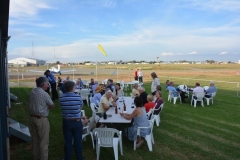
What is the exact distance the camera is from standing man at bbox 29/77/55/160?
3736 millimetres

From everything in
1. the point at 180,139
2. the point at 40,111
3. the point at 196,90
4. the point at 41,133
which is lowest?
the point at 180,139

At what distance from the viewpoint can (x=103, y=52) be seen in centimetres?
1516

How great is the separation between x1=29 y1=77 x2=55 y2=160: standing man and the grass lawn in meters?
0.82

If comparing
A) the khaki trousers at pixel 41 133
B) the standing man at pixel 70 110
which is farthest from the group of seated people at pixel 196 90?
the khaki trousers at pixel 41 133

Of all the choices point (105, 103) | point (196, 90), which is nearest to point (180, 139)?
point (105, 103)

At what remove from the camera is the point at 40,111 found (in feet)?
12.3

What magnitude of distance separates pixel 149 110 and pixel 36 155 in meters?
3.20

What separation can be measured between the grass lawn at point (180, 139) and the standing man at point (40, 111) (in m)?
0.82

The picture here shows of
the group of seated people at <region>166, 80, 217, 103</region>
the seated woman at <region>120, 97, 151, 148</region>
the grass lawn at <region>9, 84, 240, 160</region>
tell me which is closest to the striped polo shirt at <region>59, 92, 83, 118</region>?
the grass lawn at <region>9, 84, 240, 160</region>

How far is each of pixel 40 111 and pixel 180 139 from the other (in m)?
3.78

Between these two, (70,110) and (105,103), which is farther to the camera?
(105,103)

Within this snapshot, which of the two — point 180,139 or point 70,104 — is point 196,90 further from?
point 70,104

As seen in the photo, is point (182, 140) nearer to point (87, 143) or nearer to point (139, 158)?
point (139, 158)

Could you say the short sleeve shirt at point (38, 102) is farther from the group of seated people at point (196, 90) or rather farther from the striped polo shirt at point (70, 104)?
the group of seated people at point (196, 90)
